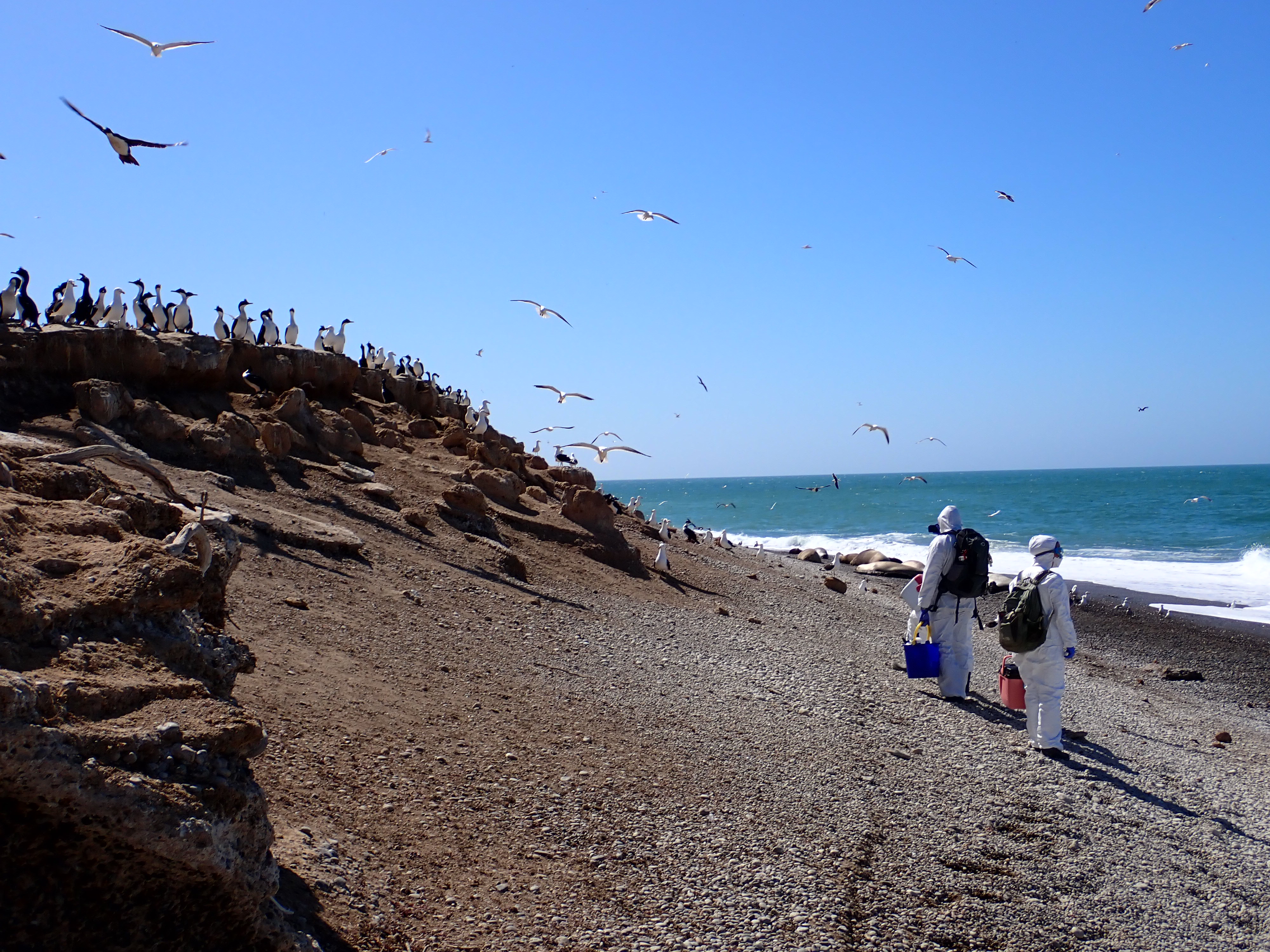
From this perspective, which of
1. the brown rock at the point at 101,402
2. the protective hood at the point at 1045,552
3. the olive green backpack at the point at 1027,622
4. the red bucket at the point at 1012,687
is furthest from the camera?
the brown rock at the point at 101,402

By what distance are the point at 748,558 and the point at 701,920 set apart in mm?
21049

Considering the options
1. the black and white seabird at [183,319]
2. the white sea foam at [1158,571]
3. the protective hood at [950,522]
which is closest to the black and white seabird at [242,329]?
the black and white seabird at [183,319]

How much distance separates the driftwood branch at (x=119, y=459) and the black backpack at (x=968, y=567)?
7992mm

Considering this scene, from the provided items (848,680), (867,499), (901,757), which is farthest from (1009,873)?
(867,499)

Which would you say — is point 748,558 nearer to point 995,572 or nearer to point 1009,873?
point 995,572

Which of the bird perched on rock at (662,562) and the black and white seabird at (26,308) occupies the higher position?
the black and white seabird at (26,308)

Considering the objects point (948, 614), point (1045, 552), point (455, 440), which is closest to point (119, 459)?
point (1045, 552)

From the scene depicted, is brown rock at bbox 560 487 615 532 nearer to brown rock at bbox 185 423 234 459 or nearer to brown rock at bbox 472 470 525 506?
brown rock at bbox 472 470 525 506

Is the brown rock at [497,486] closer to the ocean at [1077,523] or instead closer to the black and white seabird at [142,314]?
the black and white seabird at [142,314]

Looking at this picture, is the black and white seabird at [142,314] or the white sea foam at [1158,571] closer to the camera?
the black and white seabird at [142,314]

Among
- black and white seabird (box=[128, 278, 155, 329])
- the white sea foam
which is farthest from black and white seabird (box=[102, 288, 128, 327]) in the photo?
the white sea foam

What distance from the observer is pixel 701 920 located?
5203 mm

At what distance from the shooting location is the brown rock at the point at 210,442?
13.2 metres

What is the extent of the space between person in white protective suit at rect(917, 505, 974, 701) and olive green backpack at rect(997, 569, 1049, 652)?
137 centimetres
